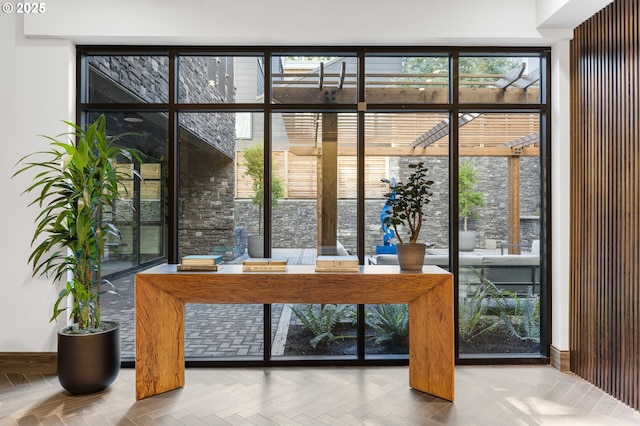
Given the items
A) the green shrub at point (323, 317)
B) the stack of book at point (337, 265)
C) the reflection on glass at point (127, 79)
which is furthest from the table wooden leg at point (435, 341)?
the reflection on glass at point (127, 79)

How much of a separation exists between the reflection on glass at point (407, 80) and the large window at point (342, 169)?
13mm

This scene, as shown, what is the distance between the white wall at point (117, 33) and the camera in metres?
3.62

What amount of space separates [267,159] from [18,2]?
249cm

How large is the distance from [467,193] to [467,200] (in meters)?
0.07

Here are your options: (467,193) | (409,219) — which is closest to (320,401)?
(409,219)

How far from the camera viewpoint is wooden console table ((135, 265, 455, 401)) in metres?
3.13

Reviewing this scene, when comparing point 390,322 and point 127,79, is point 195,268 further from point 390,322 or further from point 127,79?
point 127,79

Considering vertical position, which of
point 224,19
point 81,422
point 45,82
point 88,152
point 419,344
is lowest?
point 81,422

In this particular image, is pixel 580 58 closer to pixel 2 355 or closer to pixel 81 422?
pixel 81 422

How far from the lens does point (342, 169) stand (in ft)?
13.0

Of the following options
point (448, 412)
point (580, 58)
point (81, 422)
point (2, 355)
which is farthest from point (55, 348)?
point (580, 58)

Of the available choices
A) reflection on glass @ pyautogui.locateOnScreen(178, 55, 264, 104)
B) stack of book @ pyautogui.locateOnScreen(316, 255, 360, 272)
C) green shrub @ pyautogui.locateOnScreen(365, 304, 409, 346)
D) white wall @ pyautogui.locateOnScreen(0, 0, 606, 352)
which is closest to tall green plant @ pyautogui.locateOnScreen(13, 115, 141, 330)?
white wall @ pyautogui.locateOnScreen(0, 0, 606, 352)

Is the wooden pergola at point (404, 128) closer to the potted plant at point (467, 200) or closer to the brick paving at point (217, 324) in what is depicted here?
the potted plant at point (467, 200)

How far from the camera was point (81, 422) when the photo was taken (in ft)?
9.09
